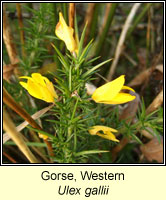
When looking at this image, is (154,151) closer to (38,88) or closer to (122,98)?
(122,98)

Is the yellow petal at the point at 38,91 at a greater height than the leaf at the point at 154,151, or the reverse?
the yellow petal at the point at 38,91

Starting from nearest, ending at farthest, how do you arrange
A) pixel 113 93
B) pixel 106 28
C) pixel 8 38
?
1. pixel 113 93
2. pixel 8 38
3. pixel 106 28

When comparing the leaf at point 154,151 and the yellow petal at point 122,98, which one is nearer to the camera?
the yellow petal at point 122,98

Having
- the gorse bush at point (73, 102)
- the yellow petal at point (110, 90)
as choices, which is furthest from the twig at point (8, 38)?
the yellow petal at point (110, 90)

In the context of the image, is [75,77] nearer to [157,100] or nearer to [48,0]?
[157,100]

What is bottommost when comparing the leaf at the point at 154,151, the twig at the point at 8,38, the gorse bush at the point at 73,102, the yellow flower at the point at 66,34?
the leaf at the point at 154,151

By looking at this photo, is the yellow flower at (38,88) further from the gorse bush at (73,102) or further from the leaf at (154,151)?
the leaf at (154,151)

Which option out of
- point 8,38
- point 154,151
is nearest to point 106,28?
point 8,38

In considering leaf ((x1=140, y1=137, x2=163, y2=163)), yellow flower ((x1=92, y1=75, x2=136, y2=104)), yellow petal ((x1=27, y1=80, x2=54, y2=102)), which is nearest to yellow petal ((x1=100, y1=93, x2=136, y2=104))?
yellow flower ((x1=92, y1=75, x2=136, y2=104))

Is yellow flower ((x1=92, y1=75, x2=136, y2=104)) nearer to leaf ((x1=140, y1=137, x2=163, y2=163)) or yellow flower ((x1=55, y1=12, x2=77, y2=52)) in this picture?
yellow flower ((x1=55, y1=12, x2=77, y2=52))
